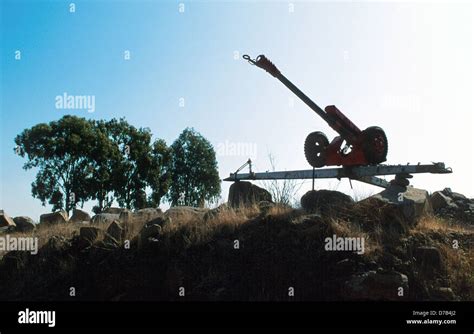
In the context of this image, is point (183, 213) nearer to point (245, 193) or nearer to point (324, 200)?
point (245, 193)

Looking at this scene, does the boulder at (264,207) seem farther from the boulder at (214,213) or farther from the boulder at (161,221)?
the boulder at (161,221)

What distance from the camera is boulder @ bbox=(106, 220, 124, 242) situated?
35.2ft

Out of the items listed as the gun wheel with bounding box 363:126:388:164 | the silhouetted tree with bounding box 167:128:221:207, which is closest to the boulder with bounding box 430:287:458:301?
the gun wheel with bounding box 363:126:388:164

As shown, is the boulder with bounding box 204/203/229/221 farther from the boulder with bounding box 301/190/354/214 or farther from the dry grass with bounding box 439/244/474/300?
the dry grass with bounding box 439/244/474/300

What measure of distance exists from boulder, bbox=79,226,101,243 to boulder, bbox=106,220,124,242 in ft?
0.79

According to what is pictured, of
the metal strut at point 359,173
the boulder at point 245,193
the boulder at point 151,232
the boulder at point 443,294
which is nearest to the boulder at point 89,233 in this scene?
the boulder at point 151,232

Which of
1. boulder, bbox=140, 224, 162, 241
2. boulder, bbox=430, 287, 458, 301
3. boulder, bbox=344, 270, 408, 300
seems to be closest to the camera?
boulder, bbox=344, 270, 408, 300

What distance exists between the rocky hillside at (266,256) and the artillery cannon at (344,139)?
1513 millimetres

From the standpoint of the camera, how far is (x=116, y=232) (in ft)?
35.4

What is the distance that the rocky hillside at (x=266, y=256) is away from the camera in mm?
8562

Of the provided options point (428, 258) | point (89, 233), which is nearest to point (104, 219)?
point (89, 233)

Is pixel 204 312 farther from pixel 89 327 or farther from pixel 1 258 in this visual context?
pixel 1 258

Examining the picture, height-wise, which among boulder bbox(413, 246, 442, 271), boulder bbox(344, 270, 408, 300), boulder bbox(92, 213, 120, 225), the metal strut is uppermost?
the metal strut

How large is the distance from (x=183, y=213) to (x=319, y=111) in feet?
13.6
